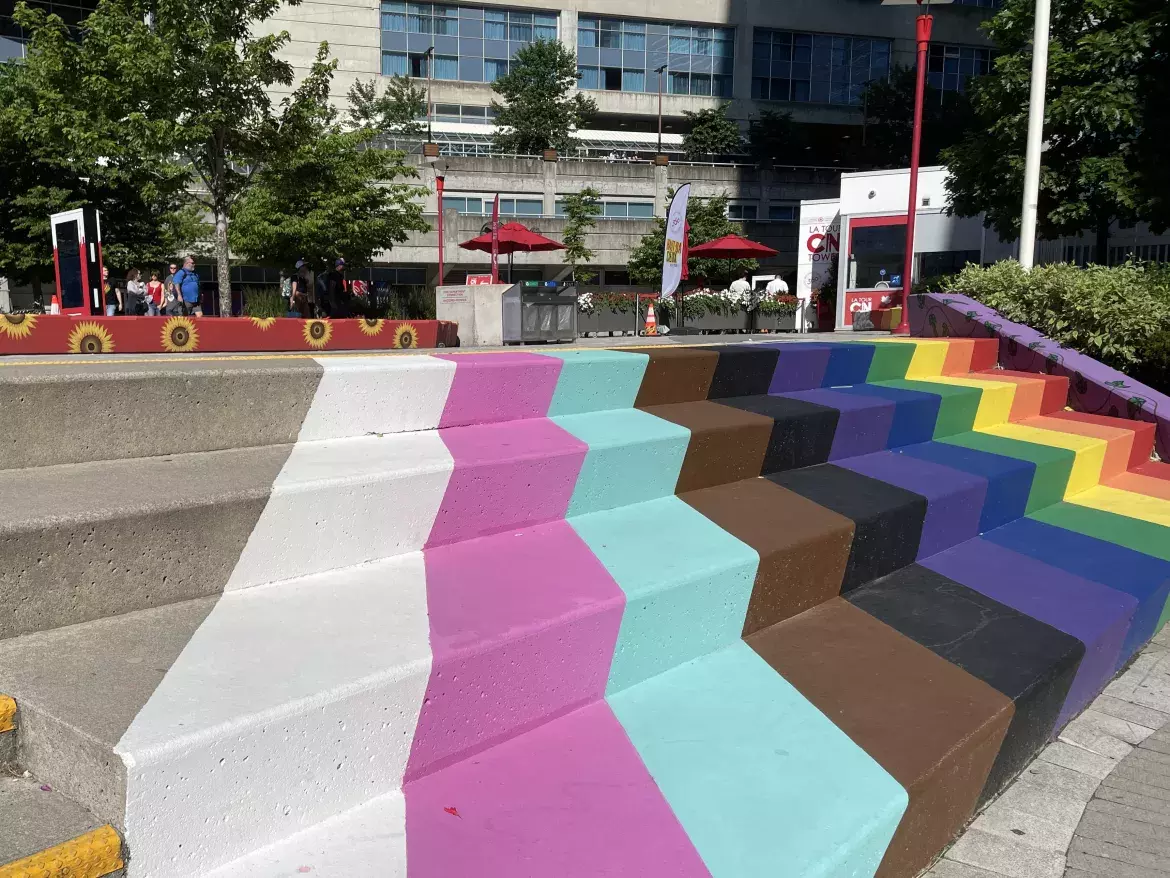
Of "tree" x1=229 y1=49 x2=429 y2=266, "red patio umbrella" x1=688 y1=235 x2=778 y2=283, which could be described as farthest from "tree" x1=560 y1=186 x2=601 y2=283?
"red patio umbrella" x1=688 y1=235 x2=778 y2=283

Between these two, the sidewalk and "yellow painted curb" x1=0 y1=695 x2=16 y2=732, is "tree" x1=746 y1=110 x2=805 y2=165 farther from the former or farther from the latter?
"yellow painted curb" x1=0 y1=695 x2=16 y2=732

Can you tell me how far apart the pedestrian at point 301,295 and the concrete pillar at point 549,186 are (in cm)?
1723

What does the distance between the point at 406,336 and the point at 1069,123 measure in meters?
14.5

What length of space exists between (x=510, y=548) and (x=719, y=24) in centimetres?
6032

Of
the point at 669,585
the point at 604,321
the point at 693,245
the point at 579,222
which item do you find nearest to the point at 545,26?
the point at 579,222

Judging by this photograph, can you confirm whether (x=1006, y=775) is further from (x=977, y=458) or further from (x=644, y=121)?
(x=644, y=121)

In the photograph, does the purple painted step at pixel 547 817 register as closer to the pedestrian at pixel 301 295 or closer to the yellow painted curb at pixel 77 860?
the yellow painted curb at pixel 77 860

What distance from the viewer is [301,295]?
21531 mm

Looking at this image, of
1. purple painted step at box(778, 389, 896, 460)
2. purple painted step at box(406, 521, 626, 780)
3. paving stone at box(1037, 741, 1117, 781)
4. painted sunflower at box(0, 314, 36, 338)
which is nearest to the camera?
purple painted step at box(406, 521, 626, 780)

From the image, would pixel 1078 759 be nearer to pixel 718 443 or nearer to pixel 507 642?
pixel 718 443

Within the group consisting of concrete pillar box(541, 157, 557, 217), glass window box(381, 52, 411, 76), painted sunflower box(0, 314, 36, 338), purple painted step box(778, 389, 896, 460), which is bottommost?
purple painted step box(778, 389, 896, 460)

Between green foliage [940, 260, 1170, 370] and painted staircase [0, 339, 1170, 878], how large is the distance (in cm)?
348

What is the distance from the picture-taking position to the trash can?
16.7 meters

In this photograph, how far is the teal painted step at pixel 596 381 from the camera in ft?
11.3
